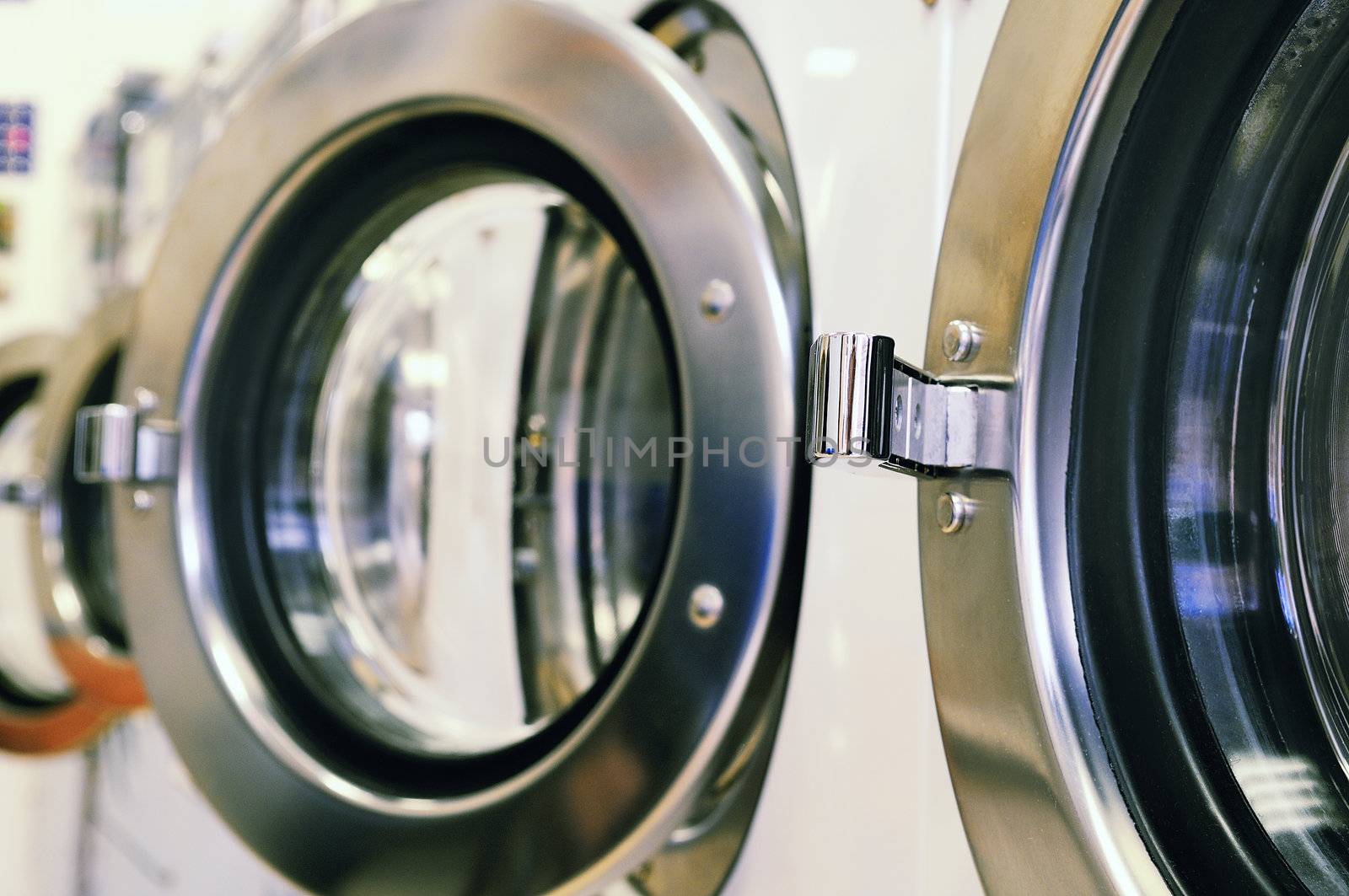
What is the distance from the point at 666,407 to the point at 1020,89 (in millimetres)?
321

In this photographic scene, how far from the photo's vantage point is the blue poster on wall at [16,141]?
1373mm

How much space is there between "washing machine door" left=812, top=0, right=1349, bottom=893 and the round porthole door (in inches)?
4.4

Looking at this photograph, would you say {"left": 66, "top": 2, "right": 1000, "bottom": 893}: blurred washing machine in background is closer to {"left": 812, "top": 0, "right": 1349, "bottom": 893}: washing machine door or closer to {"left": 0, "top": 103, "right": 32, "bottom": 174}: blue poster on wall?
{"left": 812, "top": 0, "right": 1349, "bottom": 893}: washing machine door

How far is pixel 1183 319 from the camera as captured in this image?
15.2 inches

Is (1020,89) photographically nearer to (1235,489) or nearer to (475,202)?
(1235,489)

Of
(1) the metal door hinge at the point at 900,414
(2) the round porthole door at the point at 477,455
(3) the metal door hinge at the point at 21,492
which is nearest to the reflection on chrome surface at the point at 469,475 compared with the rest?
(2) the round porthole door at the point at 477,455

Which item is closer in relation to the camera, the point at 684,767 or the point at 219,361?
the point at 684,767

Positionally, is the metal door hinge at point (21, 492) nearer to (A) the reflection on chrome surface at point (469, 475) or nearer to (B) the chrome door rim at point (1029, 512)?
(A) the reflection on chrome surface at point (469, 475)

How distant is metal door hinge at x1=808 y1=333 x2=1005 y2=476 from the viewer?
0.37m

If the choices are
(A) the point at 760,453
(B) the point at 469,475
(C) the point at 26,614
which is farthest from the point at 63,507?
(A) the point at 760,453

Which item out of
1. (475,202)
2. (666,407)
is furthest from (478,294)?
(666,407)

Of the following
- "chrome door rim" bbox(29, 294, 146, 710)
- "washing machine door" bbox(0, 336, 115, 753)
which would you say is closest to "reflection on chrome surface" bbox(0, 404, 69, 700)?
"washing machine door" bbox(0, 336, 115, 753)

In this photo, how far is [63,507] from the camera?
125 centimetres

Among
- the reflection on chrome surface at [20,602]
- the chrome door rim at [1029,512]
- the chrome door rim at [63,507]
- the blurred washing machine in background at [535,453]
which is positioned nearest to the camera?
the chrome door rim at [1029,512]
